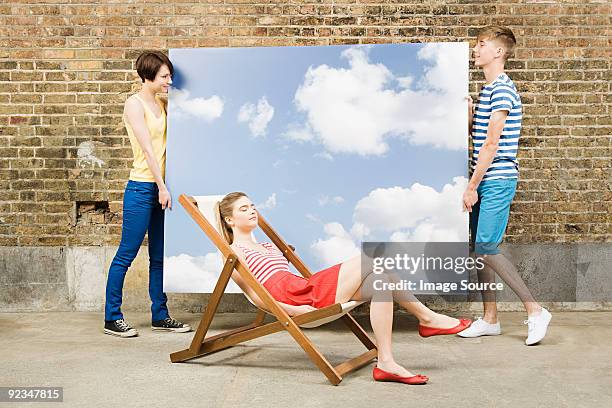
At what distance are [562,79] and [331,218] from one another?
2.19 metres

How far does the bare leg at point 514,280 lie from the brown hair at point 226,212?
167 centimetres

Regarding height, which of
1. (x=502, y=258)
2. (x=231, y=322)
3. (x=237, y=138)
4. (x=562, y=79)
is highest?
(x=562, y=79)

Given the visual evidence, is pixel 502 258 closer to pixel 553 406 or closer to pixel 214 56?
pixel 553 406

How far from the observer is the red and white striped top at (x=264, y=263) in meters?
4.21

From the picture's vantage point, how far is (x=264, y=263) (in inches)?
168

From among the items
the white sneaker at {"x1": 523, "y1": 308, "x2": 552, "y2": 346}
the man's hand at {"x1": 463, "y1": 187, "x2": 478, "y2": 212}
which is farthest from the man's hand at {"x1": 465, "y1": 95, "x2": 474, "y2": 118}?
the white sneaker at {"x1": 523, "y1": 308, "x2": 552, "y2": 346}

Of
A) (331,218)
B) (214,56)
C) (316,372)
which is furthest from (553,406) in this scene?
(214,56)

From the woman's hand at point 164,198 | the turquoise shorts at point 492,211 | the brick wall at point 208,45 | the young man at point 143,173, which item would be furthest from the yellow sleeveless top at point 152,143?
the turquoise shorts at point 492,211

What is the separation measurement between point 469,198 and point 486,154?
0.29 meters

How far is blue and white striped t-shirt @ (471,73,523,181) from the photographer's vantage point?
4.79m

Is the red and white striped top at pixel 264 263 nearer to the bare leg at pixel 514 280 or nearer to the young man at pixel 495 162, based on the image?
the young man at pixel 495 162

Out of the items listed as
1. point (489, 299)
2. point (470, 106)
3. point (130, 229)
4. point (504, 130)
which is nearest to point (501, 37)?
point (470, 106)

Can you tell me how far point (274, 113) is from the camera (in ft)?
16.6

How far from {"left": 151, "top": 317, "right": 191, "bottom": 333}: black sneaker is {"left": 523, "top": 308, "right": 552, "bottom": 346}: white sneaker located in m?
2.19
